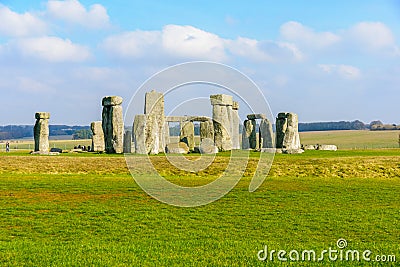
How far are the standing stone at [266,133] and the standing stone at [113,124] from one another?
11.4 meters

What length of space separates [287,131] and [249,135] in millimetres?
6559

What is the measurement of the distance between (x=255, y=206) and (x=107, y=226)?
4432mm

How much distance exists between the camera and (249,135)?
39.5 meters

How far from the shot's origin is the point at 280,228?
34.7 feet

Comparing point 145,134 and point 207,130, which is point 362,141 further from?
point 145,134

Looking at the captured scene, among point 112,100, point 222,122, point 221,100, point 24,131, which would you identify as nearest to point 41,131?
point 112,100

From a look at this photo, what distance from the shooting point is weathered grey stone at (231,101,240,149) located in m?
37.8

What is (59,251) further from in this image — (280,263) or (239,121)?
(239,121)

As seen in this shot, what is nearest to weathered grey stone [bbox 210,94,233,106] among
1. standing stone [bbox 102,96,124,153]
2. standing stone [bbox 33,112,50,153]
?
standing stone [bbox 102,96,124,153]

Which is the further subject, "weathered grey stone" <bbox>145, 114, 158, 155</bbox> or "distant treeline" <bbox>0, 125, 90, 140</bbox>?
"distant treeline" <bbox>0, 125, 90, 140</bbox>

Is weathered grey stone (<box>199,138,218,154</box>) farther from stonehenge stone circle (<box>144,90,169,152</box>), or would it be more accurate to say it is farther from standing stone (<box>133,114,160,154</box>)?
standing stone (<box>133,114,160,154</box>)

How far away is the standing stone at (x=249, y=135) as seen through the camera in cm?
3891

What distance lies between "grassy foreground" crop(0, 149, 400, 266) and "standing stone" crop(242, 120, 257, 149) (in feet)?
60.0

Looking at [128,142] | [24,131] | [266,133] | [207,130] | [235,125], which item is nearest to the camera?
[128,142]
